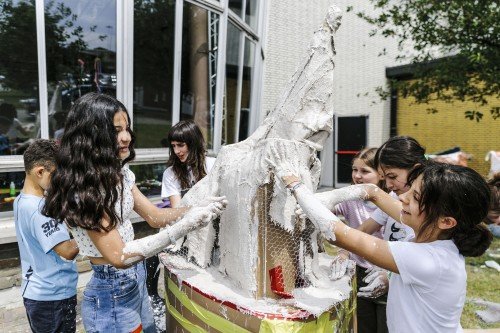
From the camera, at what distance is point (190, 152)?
317 cm

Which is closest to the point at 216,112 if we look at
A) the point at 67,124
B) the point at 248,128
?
the point at 248,128

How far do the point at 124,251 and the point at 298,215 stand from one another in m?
0.79

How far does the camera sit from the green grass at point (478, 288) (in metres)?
3.41

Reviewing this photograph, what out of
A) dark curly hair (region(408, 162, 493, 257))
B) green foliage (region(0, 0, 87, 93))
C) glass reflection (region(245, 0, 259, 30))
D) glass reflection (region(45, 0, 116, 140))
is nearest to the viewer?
dark curly hair (region(408, 162, 493, 257))

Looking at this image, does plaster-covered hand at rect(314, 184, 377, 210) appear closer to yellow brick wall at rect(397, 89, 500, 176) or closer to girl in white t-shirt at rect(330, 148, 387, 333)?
girl in white t-shirt at rect(330, 148, 387, 333)

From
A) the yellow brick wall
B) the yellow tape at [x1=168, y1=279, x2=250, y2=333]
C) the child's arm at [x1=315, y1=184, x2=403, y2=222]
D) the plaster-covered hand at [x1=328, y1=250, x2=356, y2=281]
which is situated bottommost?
the yellow tape at [x1=168, y1=279, x2=250, y2=333]

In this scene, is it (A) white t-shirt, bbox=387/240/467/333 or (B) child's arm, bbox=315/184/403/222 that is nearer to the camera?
(A) white t-shirt, bbox=387/240/467/333

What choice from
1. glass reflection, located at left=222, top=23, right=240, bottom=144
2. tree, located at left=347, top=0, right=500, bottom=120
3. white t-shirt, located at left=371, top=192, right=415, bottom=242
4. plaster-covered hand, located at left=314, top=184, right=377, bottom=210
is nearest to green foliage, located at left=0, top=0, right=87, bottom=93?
glass reflection, located at left=222, top=23, right=240, bottom=144

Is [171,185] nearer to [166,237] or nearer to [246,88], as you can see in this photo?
[166,237]

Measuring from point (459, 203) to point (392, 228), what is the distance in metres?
0.85

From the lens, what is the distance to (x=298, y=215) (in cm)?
189

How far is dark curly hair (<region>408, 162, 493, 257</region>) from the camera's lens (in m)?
1.40

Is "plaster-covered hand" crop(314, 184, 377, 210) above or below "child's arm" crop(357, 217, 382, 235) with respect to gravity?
above

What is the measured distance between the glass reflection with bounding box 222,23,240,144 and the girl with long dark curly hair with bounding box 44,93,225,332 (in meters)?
4.27
